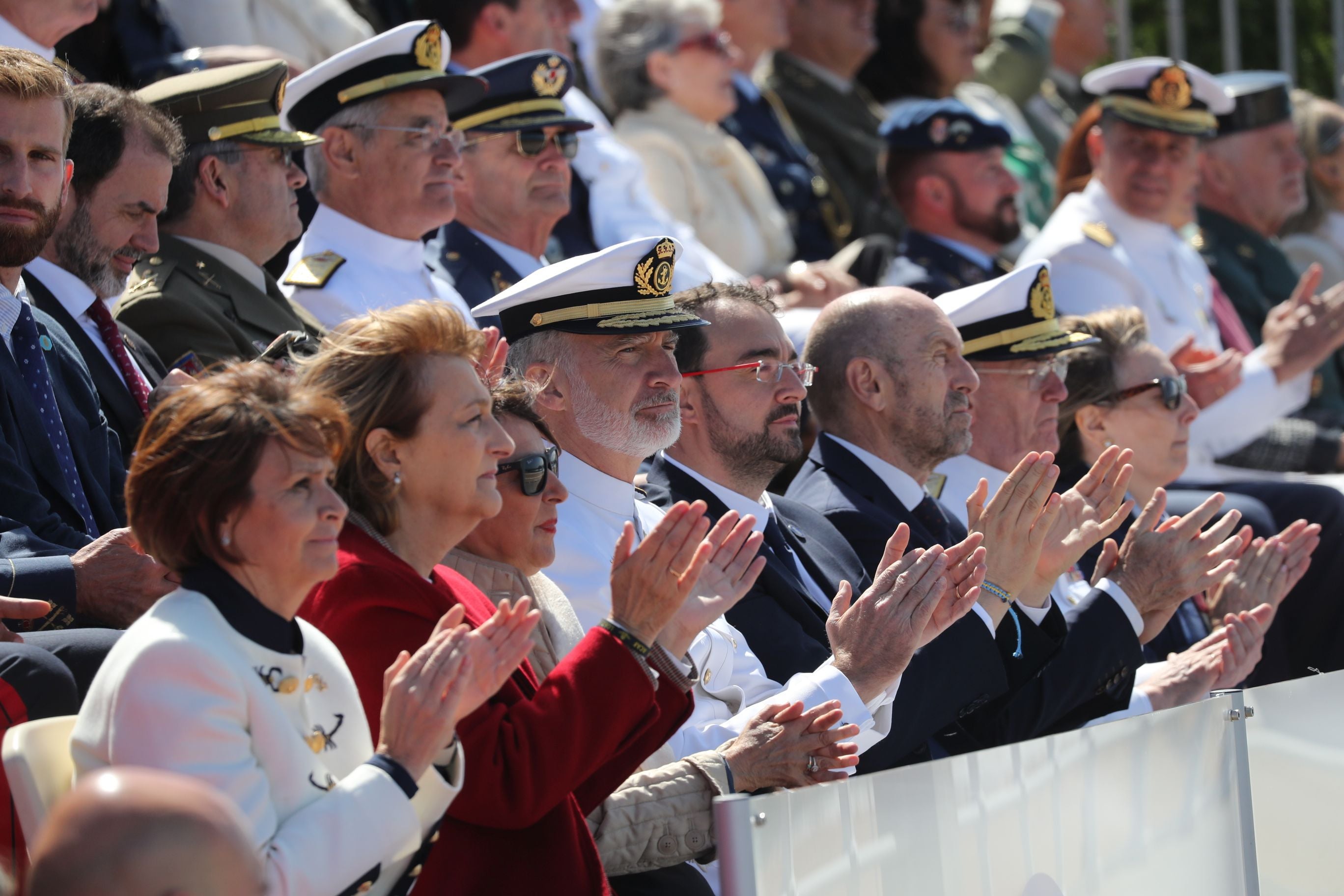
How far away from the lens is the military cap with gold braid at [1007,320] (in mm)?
4875

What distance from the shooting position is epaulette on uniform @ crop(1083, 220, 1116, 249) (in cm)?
670

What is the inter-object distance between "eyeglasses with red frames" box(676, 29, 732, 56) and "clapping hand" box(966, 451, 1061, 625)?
370 centimetres

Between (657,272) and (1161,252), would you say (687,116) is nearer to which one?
(1161,252)

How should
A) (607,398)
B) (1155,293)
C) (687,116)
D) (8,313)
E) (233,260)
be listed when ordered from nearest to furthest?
(8,313)
(607,398)
(233,260)
(1155,293)
(687,116)

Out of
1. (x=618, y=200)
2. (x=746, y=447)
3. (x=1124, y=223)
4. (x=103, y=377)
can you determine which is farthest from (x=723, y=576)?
(x=1124, y=223)

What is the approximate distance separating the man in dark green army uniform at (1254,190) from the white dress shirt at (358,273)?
4.52 metres

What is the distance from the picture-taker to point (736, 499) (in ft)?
13.1

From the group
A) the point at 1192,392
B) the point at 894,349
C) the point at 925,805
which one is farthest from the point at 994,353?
the point at 925,805

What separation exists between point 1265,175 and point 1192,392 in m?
2.53

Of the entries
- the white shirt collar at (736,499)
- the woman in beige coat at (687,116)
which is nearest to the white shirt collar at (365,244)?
the white shirt collar at (736,499)

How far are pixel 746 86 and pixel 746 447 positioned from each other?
4518 mm

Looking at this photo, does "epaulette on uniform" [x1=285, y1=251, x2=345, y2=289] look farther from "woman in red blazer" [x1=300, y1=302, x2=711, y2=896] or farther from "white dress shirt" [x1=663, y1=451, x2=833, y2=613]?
"woman in red blazer" [x1=300, y1=302, x2=711, y2=896]

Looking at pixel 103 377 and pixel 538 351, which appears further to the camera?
pixel 538 351

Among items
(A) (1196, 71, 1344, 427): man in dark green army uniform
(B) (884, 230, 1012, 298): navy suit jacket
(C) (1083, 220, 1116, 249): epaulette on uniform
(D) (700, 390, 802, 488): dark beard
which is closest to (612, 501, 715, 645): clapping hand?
(D) (700, 390, 802, 488): dark beard
